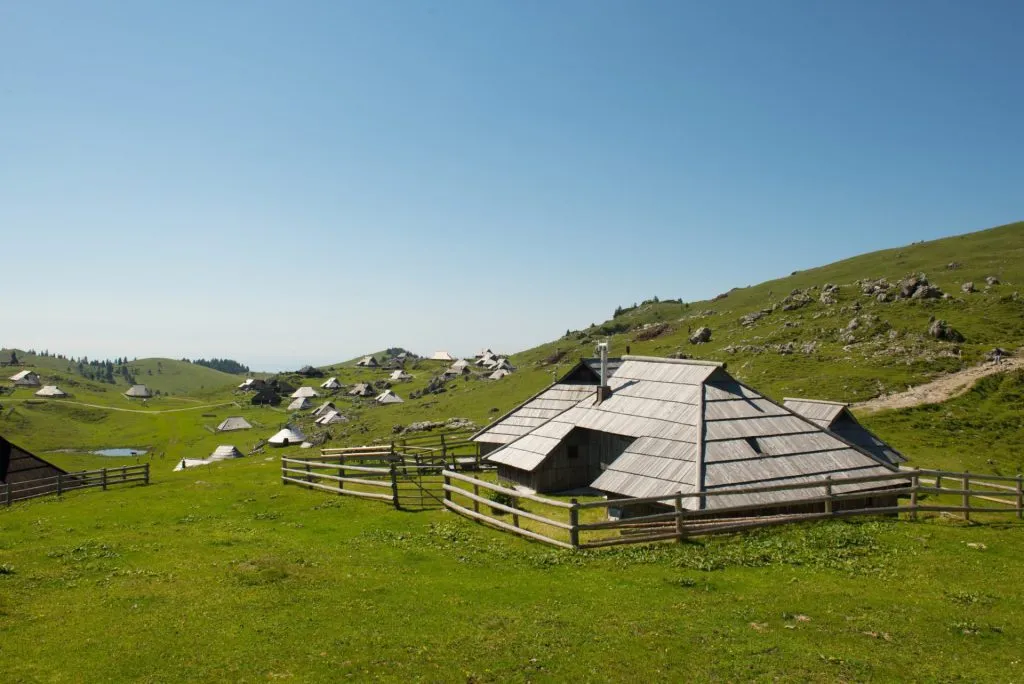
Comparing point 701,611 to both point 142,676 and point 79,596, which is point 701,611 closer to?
point 142,676

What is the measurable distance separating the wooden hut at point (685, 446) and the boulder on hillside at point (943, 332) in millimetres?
43749

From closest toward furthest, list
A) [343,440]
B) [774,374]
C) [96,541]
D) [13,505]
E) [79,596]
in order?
[79,596] → [96,541] → [13,505] → [774,374] → [343,440]

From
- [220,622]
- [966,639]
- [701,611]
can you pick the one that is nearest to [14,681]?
[220,622]

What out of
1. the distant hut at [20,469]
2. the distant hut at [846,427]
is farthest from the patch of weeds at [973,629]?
the distant hut at [20,469]

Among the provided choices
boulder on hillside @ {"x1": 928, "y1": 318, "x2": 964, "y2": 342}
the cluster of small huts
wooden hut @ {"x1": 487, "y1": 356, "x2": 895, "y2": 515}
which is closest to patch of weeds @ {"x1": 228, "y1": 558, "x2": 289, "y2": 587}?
wooden hut @ {"x1": 487, "y1": 356, "x2": 895, "y2": 515}

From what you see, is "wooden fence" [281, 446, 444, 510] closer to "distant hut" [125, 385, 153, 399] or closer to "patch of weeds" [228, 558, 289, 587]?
"patch of weeds" [228, 558, 289, 587]

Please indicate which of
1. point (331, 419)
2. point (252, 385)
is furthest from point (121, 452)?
point (252, 385)

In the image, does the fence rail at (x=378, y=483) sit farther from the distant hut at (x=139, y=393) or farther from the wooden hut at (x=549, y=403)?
the distant hut at (x=139, y=393)

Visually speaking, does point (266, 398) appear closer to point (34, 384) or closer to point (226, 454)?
point (226, 454)

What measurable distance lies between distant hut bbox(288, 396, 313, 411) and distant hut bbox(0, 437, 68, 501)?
275ft

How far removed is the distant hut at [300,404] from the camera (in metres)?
120

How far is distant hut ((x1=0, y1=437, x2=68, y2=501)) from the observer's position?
1257 inches

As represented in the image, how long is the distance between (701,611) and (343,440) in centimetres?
6544

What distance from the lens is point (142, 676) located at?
9547 millimetres
